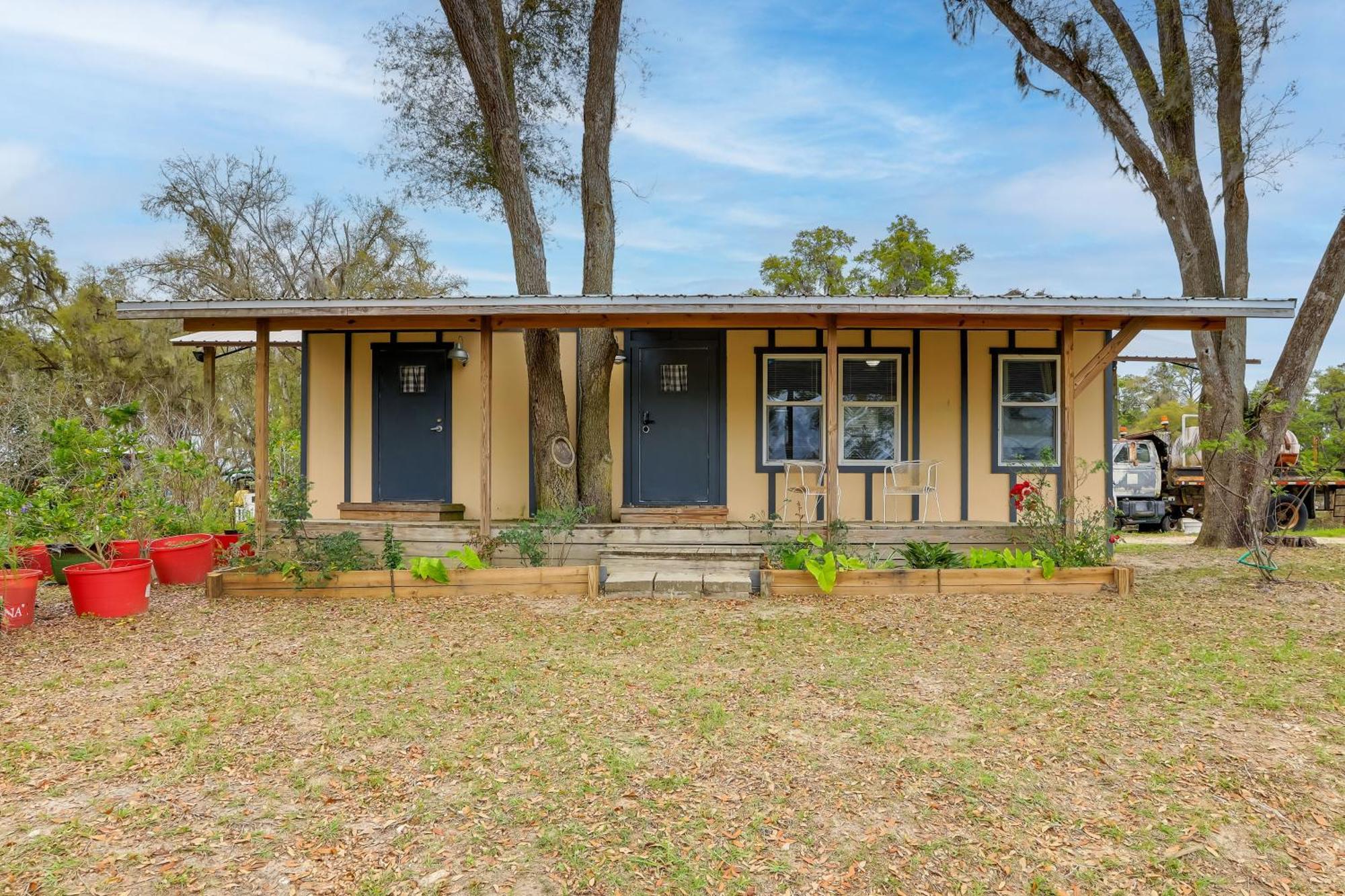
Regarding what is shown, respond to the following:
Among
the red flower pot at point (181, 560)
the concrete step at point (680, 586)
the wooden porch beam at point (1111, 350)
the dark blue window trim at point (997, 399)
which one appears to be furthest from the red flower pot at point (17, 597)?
the dark blue window trim at point (997, 399)

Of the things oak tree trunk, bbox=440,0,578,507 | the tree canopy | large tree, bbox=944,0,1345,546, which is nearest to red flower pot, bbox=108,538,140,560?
oak tree trunk, bbox=440,0,578,507

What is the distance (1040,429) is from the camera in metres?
7.50

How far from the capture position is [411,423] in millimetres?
7660

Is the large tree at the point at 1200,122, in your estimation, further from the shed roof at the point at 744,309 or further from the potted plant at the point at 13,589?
the potted plant at the point at 13,589

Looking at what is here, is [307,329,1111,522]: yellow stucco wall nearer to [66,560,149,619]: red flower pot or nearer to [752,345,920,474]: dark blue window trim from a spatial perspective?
[752,345,920,474]: dark blue window trim

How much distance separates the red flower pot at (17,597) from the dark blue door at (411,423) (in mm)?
3069

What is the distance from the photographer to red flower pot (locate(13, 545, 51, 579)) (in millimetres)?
5637

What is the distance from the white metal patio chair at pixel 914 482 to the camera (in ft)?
22.7

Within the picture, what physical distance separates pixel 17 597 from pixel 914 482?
7.17m

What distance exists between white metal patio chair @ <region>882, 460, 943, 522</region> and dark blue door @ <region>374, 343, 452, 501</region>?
4.64m

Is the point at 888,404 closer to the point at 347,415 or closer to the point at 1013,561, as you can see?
the point at 1013,561

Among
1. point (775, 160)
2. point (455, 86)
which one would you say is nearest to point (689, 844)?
point (455, 86)

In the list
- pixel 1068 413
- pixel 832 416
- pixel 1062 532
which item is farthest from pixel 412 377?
pixel 1062 532

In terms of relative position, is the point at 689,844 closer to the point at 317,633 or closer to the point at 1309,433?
the point at 317,633
